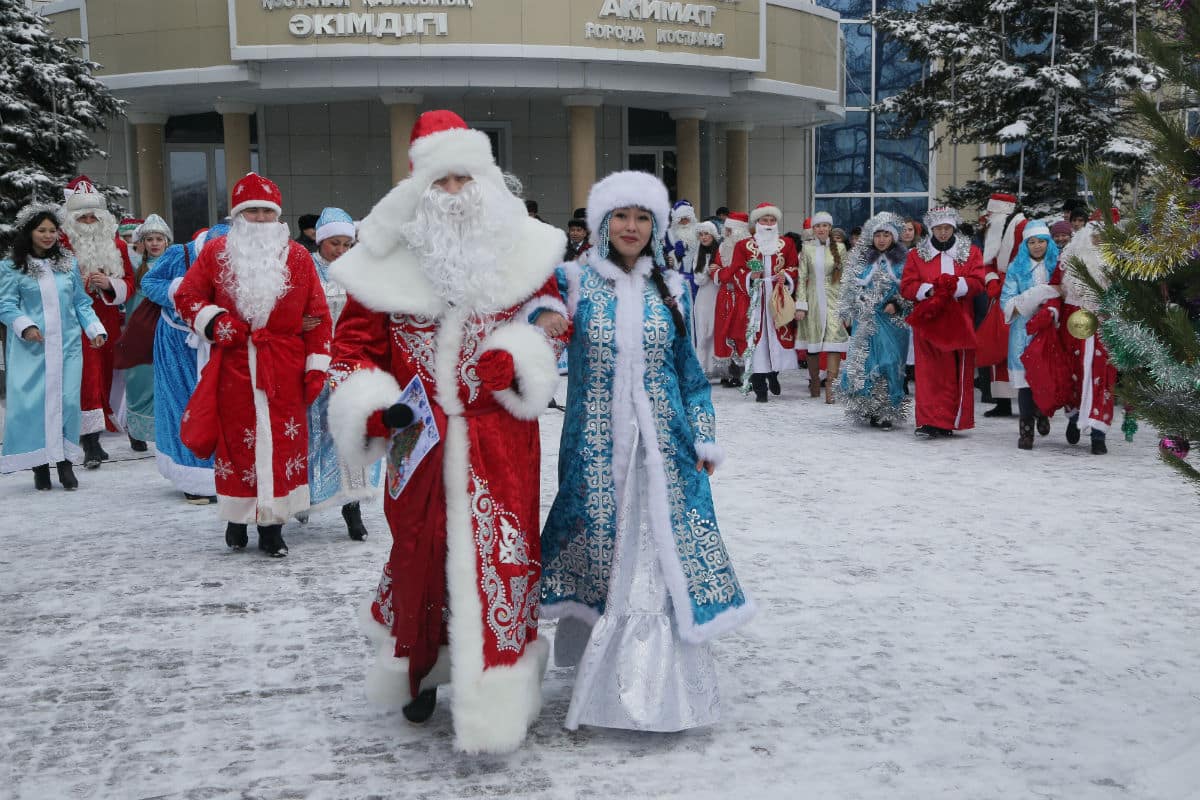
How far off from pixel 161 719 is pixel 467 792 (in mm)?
1267

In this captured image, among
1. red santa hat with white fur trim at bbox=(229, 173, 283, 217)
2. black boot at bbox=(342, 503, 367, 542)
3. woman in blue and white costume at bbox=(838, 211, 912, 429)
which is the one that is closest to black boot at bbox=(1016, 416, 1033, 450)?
woman in blue and white costume at bbox=(838, 211, 912, 429)

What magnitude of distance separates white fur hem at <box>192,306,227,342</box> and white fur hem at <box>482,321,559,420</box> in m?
2.83

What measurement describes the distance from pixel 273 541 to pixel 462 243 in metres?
3.18

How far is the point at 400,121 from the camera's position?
821 inches

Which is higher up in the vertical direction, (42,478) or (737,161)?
(737,161)

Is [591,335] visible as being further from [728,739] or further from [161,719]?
[161,719]

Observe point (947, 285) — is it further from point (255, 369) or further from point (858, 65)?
point (858, 65)

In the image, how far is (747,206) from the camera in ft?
84.2

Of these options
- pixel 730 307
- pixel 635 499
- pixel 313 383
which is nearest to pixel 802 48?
pixel 730 307

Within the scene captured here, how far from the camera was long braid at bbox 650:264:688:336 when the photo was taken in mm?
4246

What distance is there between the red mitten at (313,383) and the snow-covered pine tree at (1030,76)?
36.6ft

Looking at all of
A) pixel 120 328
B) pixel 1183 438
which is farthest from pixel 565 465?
pixel 120 328

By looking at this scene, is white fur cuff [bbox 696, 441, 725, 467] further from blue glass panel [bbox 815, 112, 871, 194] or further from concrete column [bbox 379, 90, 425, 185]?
blue glass panel [bbox 815, 112, 871, 194]

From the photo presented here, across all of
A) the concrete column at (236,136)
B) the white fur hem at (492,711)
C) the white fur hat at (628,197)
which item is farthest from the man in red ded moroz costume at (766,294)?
the concrete column at (236,136)
